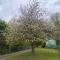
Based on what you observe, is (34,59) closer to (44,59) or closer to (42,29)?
(44,59)

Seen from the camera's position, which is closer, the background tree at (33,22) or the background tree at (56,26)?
the background tree at (33,22)

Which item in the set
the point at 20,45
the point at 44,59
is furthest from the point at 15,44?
the point at 44,59

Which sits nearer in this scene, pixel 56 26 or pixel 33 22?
pixel 33 22

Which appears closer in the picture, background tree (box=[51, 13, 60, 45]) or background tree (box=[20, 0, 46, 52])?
background tree (box=[20, 0, 46, 52])

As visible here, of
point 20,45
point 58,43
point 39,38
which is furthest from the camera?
point 20,45

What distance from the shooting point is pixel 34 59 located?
1113cm

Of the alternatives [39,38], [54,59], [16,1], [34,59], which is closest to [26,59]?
[34,59]

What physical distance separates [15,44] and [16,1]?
3.86 m

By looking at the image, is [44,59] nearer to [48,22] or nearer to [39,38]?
[39,38]

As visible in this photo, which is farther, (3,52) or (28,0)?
(3,52)

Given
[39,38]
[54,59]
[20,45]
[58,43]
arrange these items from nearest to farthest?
[54,59], [39,38], [58,43], [20,45]

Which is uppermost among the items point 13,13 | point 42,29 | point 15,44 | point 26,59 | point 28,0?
point 28,0

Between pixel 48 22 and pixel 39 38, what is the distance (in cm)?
157

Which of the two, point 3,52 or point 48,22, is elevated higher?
point 48,22
